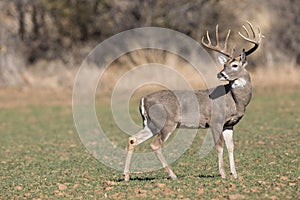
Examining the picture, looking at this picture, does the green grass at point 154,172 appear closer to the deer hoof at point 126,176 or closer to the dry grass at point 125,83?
the deer hoof at point 126,176

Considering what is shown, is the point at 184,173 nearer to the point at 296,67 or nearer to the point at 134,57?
the point at 134,57

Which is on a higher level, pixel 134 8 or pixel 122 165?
pixel 134 8

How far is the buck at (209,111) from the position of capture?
1054cm

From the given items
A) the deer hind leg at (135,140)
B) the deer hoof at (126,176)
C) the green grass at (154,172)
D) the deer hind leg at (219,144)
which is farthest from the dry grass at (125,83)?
the deer hoof at (126,176)

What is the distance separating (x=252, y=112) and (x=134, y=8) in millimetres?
13375

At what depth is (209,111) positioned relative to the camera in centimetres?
1064

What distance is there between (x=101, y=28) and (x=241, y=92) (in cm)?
2712

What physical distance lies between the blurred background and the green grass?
42.4 feet

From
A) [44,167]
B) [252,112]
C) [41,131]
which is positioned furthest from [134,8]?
[44,167]

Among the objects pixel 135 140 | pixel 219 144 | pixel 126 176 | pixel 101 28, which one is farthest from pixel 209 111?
pixel 101 28

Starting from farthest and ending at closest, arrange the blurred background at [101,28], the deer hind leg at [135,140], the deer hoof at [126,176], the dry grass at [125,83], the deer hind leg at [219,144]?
the blurred background at [101,28], the dry grass at [125,83], the deer hind leg at [135,140], the deer hoof at [126,176], the deer hind leg at [219,144]

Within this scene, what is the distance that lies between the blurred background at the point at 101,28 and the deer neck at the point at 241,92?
21906 millimetres

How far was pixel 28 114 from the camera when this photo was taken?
88.4 ft

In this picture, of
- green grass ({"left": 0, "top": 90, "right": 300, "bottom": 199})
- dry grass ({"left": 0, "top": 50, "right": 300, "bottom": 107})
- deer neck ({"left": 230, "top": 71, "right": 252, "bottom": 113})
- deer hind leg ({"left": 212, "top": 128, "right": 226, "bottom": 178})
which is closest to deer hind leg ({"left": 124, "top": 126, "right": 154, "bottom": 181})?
green grass ({"left": 0, "top": 90, "right": 300, "bottom": 199})
